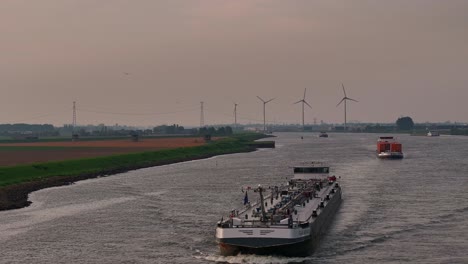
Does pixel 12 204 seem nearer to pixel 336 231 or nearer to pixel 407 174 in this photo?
pixel 336 231

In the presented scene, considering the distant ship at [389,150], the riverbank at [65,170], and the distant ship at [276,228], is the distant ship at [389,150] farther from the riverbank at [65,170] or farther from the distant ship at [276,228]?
the distant ship at [276,228]

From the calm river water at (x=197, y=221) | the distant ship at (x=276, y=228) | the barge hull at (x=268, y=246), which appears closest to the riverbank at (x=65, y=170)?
the calm river water at (x=197, y=221)

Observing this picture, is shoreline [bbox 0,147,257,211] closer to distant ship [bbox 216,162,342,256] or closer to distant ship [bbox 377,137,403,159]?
distant ship [bbox 216,162,342,256]

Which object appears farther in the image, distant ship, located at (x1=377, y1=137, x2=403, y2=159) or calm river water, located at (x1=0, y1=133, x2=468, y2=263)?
distant ship, located at (x1=377, y1=137, x2=403, y2=159)

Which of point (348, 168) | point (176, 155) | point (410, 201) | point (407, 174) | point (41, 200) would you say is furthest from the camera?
point (176, 155)

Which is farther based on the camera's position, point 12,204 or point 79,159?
point 79,159

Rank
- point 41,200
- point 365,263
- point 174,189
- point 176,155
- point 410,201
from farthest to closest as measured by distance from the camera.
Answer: point 176,155 → point 174,189 → point 41,200 → point 410,201 → point 365,263

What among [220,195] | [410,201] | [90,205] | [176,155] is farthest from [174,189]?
[176,155]

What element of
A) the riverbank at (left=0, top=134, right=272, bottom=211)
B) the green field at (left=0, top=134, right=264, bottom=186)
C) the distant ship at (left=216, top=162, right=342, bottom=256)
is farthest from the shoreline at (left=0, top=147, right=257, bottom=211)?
the distant ship at (left=216, top=162, right=342, bottom=256)
